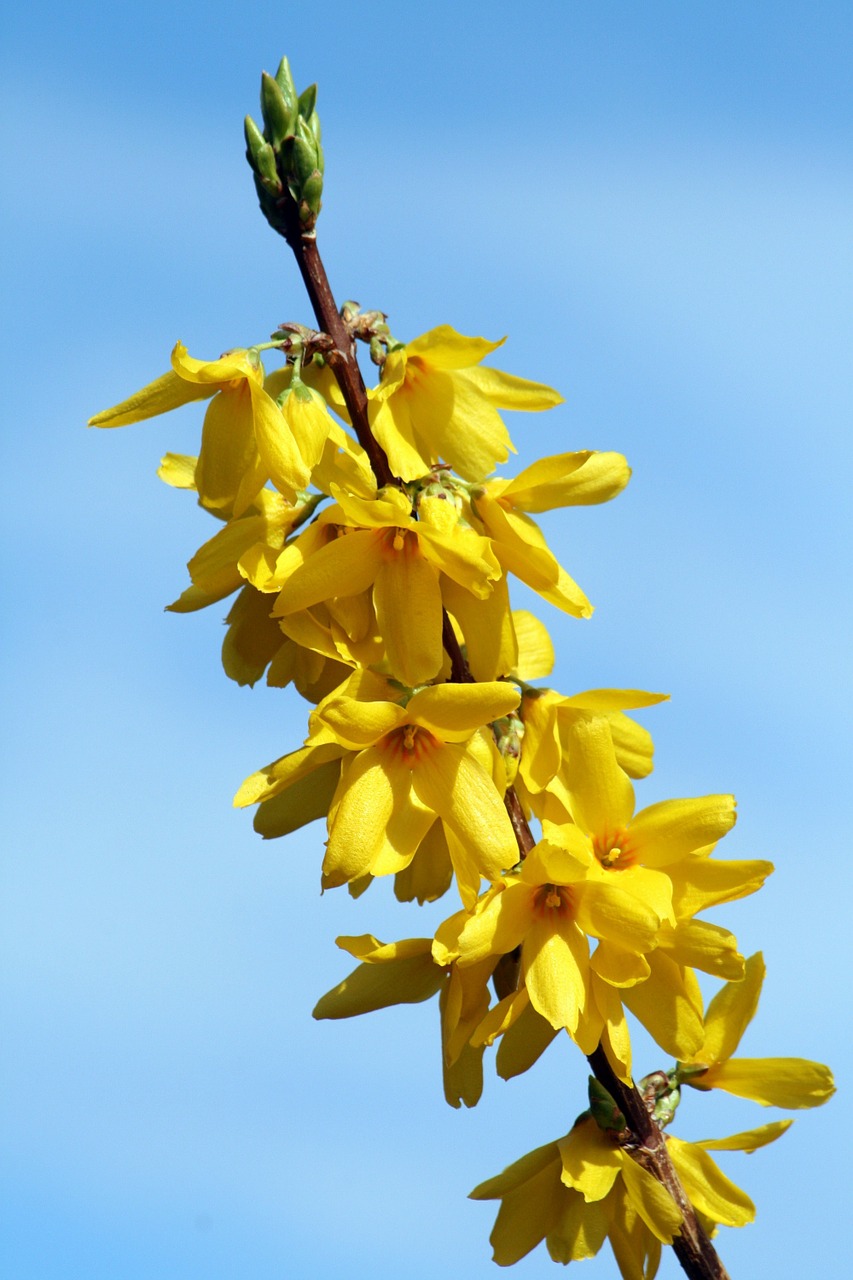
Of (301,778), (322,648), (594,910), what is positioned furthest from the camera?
(301,778)

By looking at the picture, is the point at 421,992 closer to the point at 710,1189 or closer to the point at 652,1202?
the point at 652,1202

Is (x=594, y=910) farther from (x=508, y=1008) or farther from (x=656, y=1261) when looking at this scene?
(x=656, y=1261)

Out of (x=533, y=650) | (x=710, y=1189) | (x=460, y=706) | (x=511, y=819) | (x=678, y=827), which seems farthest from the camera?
(x=533, y=650)

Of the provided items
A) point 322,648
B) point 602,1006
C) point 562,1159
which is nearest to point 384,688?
point 322,648

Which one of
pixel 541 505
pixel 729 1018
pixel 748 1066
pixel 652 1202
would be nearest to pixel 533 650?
pixel 541 505

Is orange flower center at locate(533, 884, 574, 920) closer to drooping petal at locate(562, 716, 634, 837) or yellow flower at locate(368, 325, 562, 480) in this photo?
drooping petal at locate(562, 716, 634, 837)
